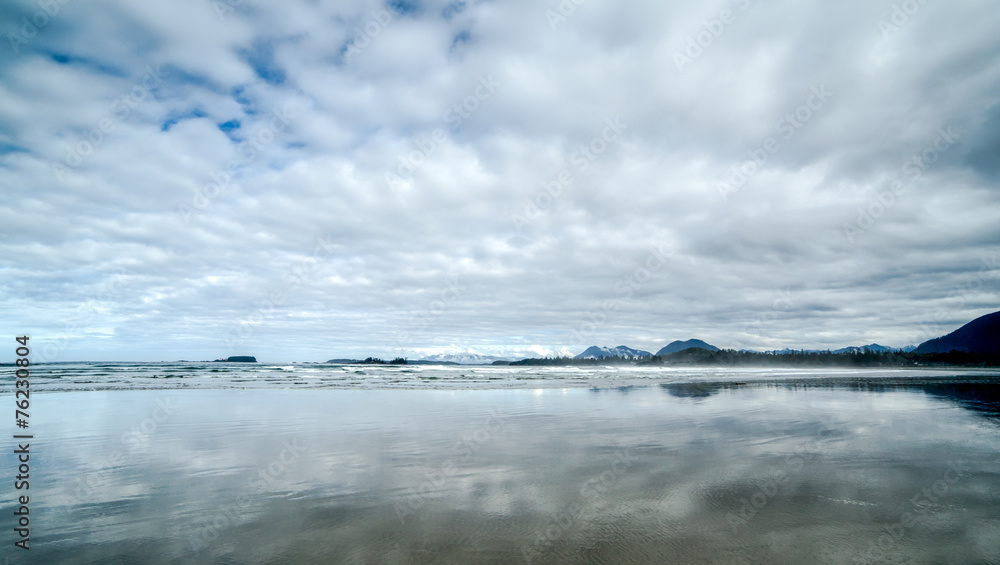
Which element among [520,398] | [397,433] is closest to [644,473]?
[397,433]

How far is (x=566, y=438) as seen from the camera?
1207cm

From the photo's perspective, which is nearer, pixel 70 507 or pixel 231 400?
pixel 70 507

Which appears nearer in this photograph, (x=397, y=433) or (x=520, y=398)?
(x=397, y=433)

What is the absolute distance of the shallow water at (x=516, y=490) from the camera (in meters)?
5.30

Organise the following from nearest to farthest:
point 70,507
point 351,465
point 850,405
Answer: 1. point 70,507
2. point 351,465
3. point 850,405

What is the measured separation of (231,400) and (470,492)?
2002 centimetres

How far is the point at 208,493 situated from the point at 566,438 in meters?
8.30

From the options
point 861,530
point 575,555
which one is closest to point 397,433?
point 575,555

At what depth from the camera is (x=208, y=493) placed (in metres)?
7.62

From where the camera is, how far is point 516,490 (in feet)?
24.6

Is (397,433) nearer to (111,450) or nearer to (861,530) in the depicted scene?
(111,450)

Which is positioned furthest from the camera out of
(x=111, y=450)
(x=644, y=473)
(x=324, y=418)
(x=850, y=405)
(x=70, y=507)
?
(x=850, y=405)

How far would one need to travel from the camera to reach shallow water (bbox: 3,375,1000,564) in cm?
530

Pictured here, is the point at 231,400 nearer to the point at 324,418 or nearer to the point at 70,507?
the point at 324,418
